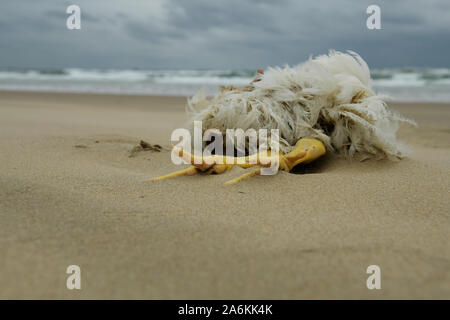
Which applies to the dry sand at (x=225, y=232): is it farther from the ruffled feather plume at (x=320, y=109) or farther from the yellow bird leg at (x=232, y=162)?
the ruffled feather plume at (x=320, y=109)

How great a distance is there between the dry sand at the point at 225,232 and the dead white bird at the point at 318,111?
16 centimetres

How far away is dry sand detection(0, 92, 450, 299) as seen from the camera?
1159 millimetres

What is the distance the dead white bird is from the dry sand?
0.16m

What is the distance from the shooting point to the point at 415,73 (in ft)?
71.6

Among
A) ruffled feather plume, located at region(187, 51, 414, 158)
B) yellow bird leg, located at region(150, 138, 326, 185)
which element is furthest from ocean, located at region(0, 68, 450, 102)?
yellow bird leg, located at region(150, 138, 326, 185)

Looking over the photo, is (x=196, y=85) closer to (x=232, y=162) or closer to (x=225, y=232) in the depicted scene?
(x=232, y=162)

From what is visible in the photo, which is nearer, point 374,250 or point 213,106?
point 374,250

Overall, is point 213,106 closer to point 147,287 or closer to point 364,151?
point 364,151

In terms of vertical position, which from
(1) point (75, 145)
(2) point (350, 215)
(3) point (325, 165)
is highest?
(1) point (75, 145)

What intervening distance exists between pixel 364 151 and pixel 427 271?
1.40m

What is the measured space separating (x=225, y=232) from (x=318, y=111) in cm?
130

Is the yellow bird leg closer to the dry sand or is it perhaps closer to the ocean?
the dry sand

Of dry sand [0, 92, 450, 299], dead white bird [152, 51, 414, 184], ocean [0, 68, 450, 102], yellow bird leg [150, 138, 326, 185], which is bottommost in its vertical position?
dry sand [0, 92, 450, 299]
